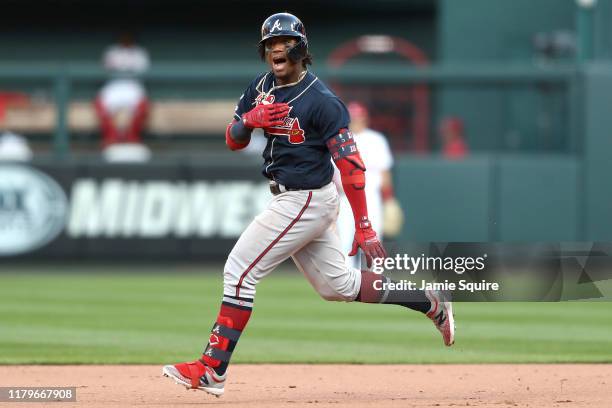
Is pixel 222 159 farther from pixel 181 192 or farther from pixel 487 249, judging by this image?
pixel 487 249

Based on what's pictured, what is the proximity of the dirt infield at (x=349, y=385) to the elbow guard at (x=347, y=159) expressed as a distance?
1.10 metres

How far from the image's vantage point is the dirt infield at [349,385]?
6.34 meters

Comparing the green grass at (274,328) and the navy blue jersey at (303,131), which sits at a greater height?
the navy blue jersey at (303,131)

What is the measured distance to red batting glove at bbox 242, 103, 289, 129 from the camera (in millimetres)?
6203

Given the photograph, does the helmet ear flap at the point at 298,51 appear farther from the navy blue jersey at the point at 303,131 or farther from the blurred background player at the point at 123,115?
the blurred background player at the point at 123,115

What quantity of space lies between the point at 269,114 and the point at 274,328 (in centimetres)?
409

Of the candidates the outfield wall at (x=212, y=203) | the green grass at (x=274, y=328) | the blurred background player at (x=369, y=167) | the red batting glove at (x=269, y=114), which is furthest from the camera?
the outfield wall at (x=212, y=203)

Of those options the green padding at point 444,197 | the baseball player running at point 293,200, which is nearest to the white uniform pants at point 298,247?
the baseball player running at point 293,200

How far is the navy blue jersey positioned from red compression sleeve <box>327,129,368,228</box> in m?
0.05

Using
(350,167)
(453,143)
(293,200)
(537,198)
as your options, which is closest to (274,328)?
(293,200)

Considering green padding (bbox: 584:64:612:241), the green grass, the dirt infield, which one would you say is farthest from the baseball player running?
green padding (bbox: 584:64:612:241)

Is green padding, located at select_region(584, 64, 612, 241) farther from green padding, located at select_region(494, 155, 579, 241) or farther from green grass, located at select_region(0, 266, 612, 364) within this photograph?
green grass, located at select_region(0, 266, 612, 364)

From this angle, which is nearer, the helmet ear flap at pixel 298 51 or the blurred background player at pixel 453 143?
the helmet ear flap at pixel 298 51

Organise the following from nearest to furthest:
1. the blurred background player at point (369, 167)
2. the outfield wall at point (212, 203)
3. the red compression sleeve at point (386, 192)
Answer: the blurred background player at point (369, 167)
the red compression sleeve at point (386, 192)
the outfield wall at point (212, 203)
